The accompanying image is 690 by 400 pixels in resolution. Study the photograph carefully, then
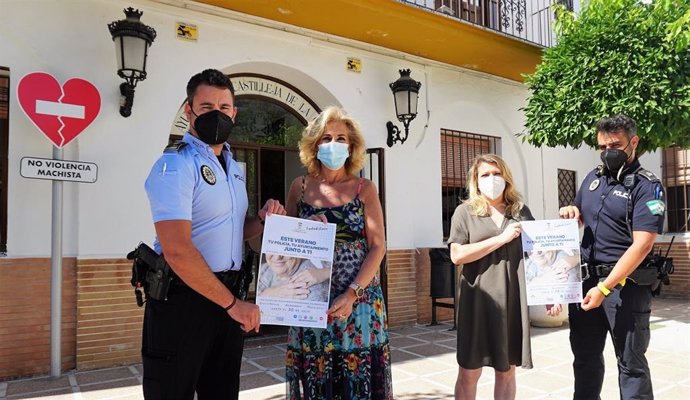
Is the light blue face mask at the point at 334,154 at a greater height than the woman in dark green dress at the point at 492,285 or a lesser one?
greater

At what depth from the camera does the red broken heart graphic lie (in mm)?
4558

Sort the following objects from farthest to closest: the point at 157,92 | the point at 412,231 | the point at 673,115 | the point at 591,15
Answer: the point at 412,231 → the point at 591,15 → the point at 673,115 → the point at 157,92

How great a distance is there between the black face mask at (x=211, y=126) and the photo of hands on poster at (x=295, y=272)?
0.42 m

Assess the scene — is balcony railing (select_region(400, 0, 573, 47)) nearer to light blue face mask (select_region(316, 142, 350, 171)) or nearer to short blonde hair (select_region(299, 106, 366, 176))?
short blonde hair (select_region(299, 106, 366, 176))

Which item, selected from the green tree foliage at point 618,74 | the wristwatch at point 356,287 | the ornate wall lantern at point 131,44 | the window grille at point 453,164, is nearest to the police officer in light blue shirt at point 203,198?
the wristwatch at point 356,287

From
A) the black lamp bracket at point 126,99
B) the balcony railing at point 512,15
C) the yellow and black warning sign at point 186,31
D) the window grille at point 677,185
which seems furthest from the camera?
the window grille at point 677,185

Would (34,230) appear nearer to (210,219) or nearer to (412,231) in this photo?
(210,219)

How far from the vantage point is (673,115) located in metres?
5.86

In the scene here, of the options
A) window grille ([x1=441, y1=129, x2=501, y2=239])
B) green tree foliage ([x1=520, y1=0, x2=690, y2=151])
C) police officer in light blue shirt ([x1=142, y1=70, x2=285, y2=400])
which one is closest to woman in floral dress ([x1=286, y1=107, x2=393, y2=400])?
police officer in light blue shirt ([x1=142, y1=70, x2=285, y2=400])

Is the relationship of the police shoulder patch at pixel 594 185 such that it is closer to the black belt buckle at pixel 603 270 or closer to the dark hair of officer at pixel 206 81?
the black belt buckle at pixel 603 270

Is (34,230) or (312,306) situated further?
(34,230)

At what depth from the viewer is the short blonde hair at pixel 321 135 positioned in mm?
2584

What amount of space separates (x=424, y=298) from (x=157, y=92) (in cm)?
454

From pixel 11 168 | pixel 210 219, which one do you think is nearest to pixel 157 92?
pixel 11 168
